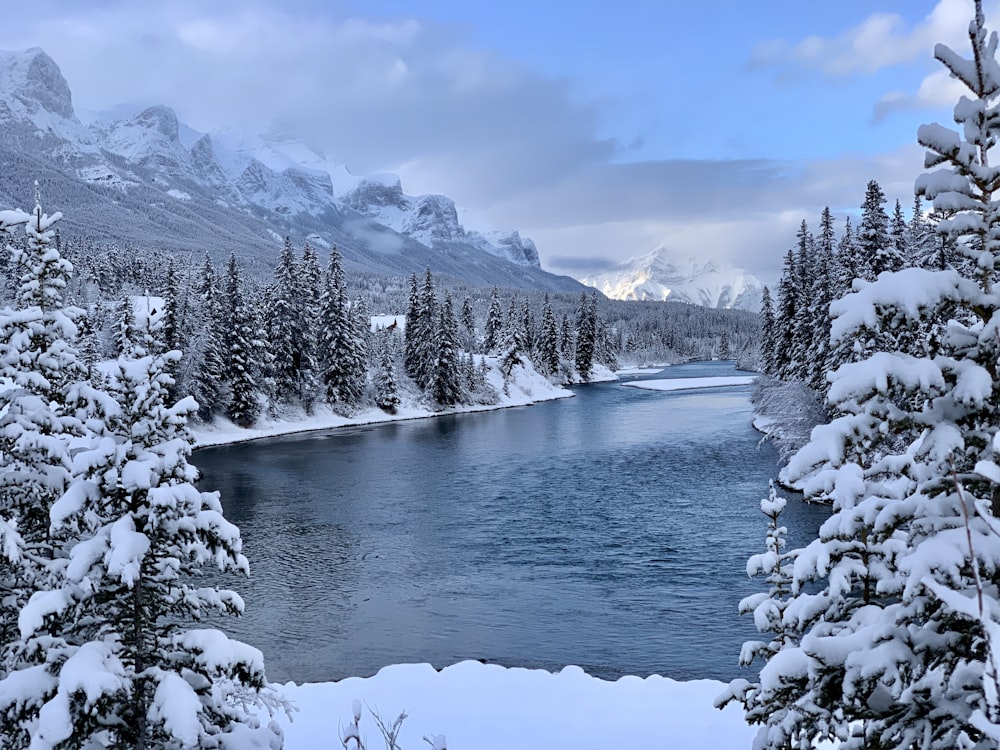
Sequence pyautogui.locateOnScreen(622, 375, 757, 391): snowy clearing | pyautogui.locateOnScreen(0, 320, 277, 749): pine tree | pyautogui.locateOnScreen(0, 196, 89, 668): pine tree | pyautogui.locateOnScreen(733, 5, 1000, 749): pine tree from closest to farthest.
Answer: pyautogui.locateOnScreen(733, 5, 1000, 749): pine tree, pyautogui.locateOnScreen(0, 320, 277, 749): pine tree, pyautogui.locateOnScreen(0, 196, 89, 668): pine tree, pyautogui.locateOnScreen(622, 375, 757, 391): snowy clearing

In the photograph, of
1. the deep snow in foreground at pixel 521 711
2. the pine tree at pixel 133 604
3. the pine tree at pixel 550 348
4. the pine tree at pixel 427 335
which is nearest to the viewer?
the pine tree at pixel 133 604

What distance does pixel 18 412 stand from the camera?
9.97 metres

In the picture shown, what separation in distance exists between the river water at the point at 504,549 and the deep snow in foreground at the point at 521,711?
11.2ft

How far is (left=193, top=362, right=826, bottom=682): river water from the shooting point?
69.9ft

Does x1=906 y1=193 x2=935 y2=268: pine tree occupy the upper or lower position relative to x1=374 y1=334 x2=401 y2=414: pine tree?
upper

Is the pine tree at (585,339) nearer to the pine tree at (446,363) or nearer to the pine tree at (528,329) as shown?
the pine tree at (528,329)

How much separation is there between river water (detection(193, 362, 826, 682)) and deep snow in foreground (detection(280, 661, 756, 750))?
3.42 metres

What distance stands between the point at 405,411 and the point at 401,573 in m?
50.0

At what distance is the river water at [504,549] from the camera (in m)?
21.3

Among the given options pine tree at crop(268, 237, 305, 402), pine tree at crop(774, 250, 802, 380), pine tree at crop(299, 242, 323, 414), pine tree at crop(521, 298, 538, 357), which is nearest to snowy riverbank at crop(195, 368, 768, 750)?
pine tree at crop(774, 250, 802, 380)

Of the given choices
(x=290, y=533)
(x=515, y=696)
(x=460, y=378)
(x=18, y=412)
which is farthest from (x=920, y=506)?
(x=460, y=378)

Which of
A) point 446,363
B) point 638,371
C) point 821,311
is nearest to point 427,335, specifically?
point 446,363

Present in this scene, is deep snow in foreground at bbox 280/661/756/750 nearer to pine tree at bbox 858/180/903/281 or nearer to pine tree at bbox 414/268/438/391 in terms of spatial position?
pine tree at bbox 858/180/903/281

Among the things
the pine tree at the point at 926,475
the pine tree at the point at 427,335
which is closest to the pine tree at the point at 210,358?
the pine tree at the point at 427,335
